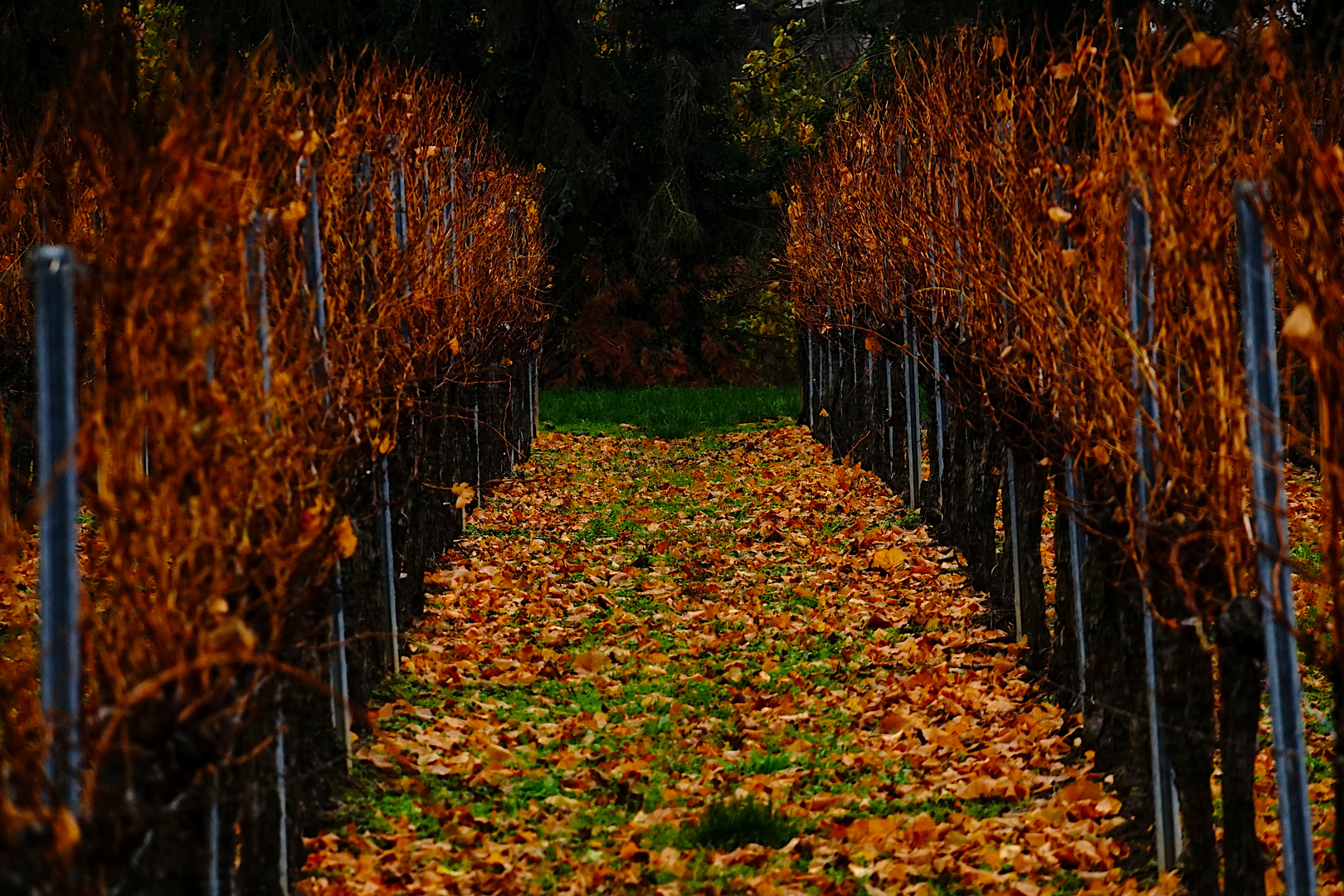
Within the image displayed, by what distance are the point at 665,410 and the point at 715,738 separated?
1434 centimetres

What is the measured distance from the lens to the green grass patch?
19.9 m

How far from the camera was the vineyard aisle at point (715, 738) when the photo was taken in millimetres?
4965

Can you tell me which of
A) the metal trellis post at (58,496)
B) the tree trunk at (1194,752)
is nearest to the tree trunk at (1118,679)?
the tree trunk at (1194,752)

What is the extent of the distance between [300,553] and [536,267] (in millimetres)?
13361

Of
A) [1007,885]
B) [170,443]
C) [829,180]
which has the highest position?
[829,180]

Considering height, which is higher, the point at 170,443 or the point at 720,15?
the point at 720,15

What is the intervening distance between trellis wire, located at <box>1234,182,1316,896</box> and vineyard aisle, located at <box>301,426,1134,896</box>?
4.04ft

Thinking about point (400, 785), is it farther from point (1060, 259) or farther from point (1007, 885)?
point (1060, 259)

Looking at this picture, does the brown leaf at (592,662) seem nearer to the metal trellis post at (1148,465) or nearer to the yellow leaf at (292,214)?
the metal trellis post at (1148,465)

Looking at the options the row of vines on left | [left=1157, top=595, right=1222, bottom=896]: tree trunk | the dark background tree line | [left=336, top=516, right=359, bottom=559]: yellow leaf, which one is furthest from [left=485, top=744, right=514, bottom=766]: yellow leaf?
the dark background tree line

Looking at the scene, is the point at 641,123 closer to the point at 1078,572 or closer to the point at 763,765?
the point at 1078,572

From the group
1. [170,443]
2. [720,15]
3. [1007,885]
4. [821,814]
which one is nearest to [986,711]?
[821,814]

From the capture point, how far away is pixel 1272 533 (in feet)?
11.6

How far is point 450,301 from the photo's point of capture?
9125 mm
